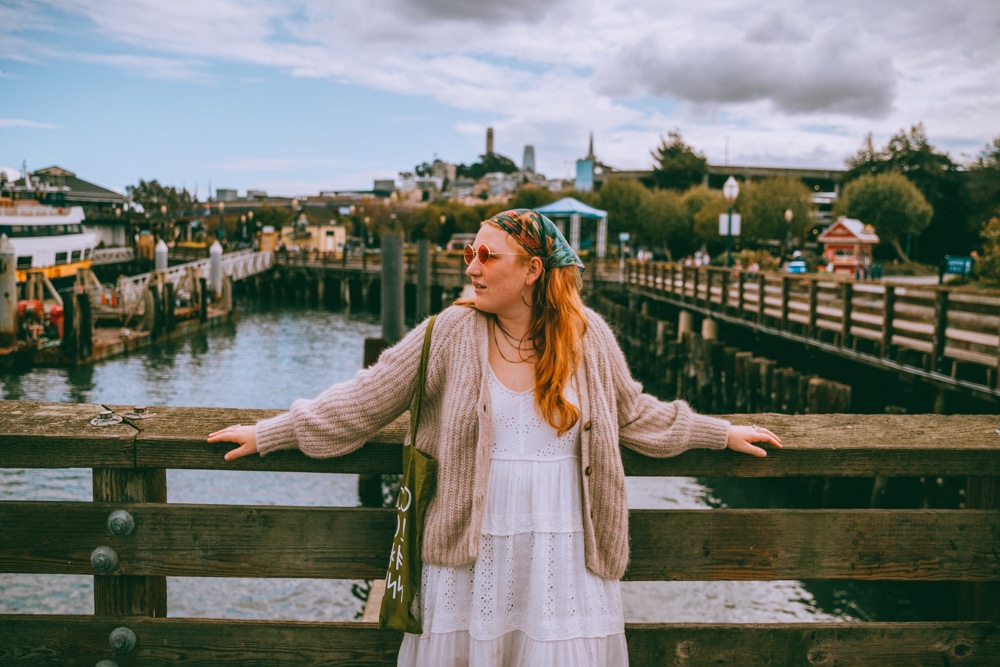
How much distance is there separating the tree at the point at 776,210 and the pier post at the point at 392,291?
1328 inches

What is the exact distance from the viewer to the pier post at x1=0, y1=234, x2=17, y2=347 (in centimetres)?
2181

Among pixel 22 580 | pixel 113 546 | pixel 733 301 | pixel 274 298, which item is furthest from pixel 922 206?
pixel 113 546

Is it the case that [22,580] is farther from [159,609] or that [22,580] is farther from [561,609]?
[561,609]

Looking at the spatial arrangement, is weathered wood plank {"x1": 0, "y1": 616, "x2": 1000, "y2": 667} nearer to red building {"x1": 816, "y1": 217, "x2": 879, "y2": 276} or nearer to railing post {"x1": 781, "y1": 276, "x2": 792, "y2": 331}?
railing post {"x1": 781, "y1": 276, "x2": 792, "y2": 331}

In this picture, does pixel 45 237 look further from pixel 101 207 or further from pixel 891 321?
pixel 101 207

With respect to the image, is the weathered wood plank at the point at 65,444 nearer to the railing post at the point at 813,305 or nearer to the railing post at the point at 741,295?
the railing post at the point at 813,305

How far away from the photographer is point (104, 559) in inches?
90.2

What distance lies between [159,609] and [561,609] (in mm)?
1196

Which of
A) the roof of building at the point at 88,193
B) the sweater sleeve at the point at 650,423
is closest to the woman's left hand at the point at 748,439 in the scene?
the sweater sleeve at the point at 650,423

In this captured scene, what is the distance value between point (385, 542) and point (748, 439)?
106 centimetres

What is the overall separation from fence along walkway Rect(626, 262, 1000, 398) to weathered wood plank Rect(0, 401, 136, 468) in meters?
9.43

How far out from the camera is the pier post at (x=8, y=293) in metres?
21.8

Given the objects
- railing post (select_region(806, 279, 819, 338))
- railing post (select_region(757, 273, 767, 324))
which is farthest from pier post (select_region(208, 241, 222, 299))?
railing post (select_region(806, 279, 819, 338))

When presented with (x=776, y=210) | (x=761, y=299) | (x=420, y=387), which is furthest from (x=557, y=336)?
(x=776, y=210)
